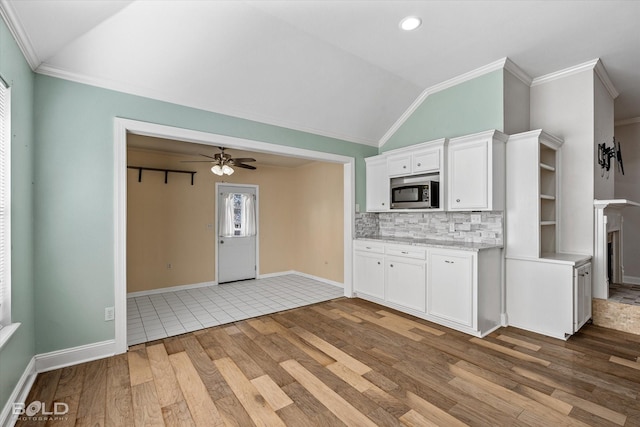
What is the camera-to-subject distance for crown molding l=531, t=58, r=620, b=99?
3536mm

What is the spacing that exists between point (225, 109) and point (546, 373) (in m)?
4.01

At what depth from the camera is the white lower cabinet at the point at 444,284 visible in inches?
127

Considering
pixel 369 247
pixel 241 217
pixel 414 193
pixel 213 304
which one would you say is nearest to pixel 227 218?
pixel 241 217

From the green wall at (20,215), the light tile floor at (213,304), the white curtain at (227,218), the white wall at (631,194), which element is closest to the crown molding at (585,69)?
the white wall at (631,194)

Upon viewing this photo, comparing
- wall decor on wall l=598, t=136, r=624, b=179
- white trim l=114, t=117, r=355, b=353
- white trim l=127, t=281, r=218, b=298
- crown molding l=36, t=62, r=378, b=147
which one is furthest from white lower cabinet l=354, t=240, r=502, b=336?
white trim l=127, t=281, r=218, b=298


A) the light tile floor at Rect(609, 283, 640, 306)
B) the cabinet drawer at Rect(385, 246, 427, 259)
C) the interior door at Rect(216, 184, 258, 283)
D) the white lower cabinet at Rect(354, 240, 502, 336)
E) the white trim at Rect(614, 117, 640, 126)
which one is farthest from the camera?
the interior door at Rect(216, 184, 258, 283)

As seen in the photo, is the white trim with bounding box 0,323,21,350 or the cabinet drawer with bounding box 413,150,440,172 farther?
the cabinet drawer with bounding box 413,150,440,172

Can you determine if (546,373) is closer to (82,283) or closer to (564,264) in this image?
(564,264)

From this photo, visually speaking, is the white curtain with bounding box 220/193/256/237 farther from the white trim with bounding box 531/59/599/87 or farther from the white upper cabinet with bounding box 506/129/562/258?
the white trim with bounding box 531/59/599/87

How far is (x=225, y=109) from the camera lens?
Result: 350cm

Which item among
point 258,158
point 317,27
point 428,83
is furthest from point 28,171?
point 428,83

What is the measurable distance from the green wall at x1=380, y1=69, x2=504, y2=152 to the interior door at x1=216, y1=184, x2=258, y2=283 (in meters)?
3.37

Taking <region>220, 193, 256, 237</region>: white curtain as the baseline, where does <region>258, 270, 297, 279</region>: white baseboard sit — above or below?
below

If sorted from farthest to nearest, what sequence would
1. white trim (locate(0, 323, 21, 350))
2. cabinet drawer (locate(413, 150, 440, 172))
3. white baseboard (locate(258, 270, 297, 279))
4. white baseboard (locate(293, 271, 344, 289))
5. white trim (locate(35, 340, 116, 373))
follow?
white baseboard (locate(258, 270, 297, 279))
white baseboard (locate(293, 271, 344, 289))
cabinet drawer (locate(413, 150, 440, 172))
white trim (locate(35, 340, 116, 373))
white trim (locate(0, 323, 21, 350))
